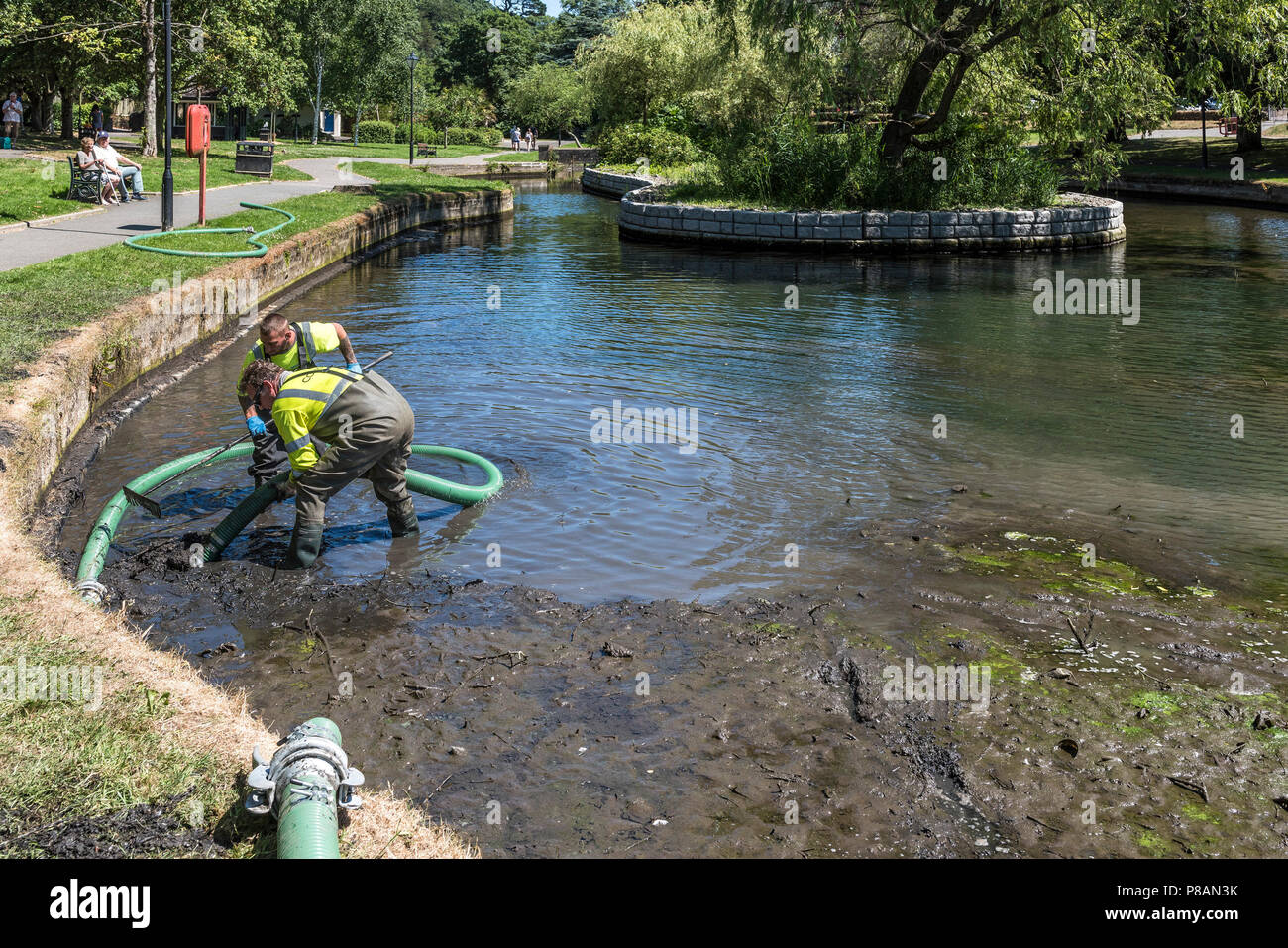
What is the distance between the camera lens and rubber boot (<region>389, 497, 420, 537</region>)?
Answer: 840 cm

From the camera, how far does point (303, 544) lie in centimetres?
783

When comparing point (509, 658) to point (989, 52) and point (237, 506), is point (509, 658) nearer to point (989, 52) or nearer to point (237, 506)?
point (237, 506)

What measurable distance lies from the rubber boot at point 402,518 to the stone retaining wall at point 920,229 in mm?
18643

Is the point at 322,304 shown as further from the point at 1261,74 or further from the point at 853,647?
the point at 1261,74

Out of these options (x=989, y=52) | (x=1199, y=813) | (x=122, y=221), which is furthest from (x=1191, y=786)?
(x=989, y=52)

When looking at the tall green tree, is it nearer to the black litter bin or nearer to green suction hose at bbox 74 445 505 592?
the black litter bin

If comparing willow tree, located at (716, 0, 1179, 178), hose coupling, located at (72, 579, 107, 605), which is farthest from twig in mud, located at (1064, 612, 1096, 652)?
willow tree, located at (716, 0, 1179, 178)

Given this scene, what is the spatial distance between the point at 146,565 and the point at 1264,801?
21.7ft

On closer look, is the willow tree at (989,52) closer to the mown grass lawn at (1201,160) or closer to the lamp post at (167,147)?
the mown grass lawn at (1201,160)

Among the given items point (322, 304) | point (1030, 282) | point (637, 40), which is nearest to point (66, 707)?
point (322, 304)

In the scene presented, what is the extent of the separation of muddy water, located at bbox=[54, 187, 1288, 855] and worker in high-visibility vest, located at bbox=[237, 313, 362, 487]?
21.2 inches

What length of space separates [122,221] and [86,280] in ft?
22.5

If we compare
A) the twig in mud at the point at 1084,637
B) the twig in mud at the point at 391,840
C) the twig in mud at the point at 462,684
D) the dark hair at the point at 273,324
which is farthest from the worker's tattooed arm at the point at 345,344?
the twig in mud at the point at 1084,637

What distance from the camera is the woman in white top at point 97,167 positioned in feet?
71.4
